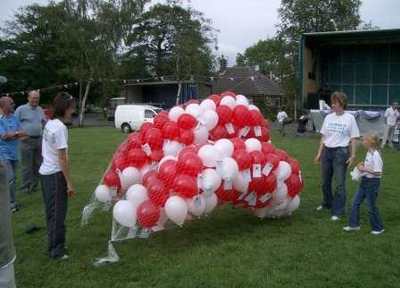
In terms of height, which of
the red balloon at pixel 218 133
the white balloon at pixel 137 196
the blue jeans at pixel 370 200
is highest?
the red balloon at pixel 218 133

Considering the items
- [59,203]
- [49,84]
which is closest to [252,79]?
[49,84]

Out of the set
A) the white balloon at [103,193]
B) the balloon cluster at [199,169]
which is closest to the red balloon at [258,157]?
the balloon cluster at [199,169]

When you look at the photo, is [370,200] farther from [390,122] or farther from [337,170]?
[390,122]

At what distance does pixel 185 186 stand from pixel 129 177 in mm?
1090

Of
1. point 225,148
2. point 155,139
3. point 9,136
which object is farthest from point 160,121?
point 9,136

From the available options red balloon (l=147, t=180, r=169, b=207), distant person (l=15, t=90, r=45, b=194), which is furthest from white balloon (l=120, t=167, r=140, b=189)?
distant person (l=15, t=90, r=45, b=194)

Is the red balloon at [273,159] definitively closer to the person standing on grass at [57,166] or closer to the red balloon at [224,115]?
the red balloon at [224,115]

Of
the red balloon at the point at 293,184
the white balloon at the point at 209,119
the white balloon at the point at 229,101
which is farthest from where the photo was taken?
the white balloon at the point at 229,101

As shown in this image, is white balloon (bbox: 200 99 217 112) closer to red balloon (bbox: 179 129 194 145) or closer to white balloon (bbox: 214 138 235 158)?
red balloon (bbox: 179 129 194 145)

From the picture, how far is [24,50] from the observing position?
55.7 metres

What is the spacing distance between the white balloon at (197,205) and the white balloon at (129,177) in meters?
1.02

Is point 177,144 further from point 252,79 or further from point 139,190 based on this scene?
point 252,79

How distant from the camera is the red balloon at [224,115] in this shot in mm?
6582

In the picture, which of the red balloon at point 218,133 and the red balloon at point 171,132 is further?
the red balloon at point 218,133
